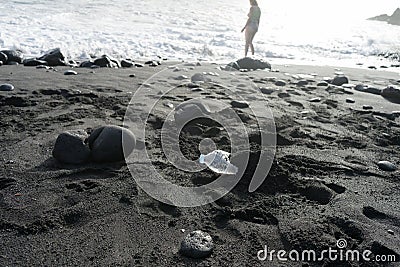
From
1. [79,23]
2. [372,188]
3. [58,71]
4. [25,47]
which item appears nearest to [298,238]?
[372,188]

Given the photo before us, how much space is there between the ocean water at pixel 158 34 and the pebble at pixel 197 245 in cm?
717

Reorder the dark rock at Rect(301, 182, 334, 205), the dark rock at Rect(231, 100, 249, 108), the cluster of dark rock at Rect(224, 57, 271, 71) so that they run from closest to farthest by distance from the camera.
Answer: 1. the dark rock at Rect(301, 182, 334, 205)
2. the dark rock at Rect(231, 100, 249, 108)
3. the cluster of dark rock at Rect(224, 57, 271, 71)

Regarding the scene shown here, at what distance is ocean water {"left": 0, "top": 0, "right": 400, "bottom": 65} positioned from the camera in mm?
9273

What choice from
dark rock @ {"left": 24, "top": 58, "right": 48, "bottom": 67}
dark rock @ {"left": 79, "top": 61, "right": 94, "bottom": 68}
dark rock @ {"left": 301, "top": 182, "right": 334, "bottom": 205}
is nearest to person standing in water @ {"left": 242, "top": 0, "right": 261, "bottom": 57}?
dark rock @ {"left": 79, "top": 61, "right": 94, "bottom": 68}

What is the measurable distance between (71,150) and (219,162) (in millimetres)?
968

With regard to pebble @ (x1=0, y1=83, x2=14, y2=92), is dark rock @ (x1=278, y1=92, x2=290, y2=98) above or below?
above

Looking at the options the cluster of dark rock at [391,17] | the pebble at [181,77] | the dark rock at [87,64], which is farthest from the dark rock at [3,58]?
the cluster of dark rock at [391,17]

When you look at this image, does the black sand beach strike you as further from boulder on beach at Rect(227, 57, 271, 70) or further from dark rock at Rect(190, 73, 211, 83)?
boulder on beach at Rect(227, 57, 271, 70)

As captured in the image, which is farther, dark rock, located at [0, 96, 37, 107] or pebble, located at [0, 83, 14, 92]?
pebble, located at [0, 83, 14, 92]

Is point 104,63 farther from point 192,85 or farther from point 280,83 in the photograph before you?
point 280,83

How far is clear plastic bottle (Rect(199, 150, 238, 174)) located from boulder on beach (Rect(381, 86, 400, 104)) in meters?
3.06

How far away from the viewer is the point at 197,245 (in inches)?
63.7

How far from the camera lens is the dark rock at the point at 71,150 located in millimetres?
2326

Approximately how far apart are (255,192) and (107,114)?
177cm
